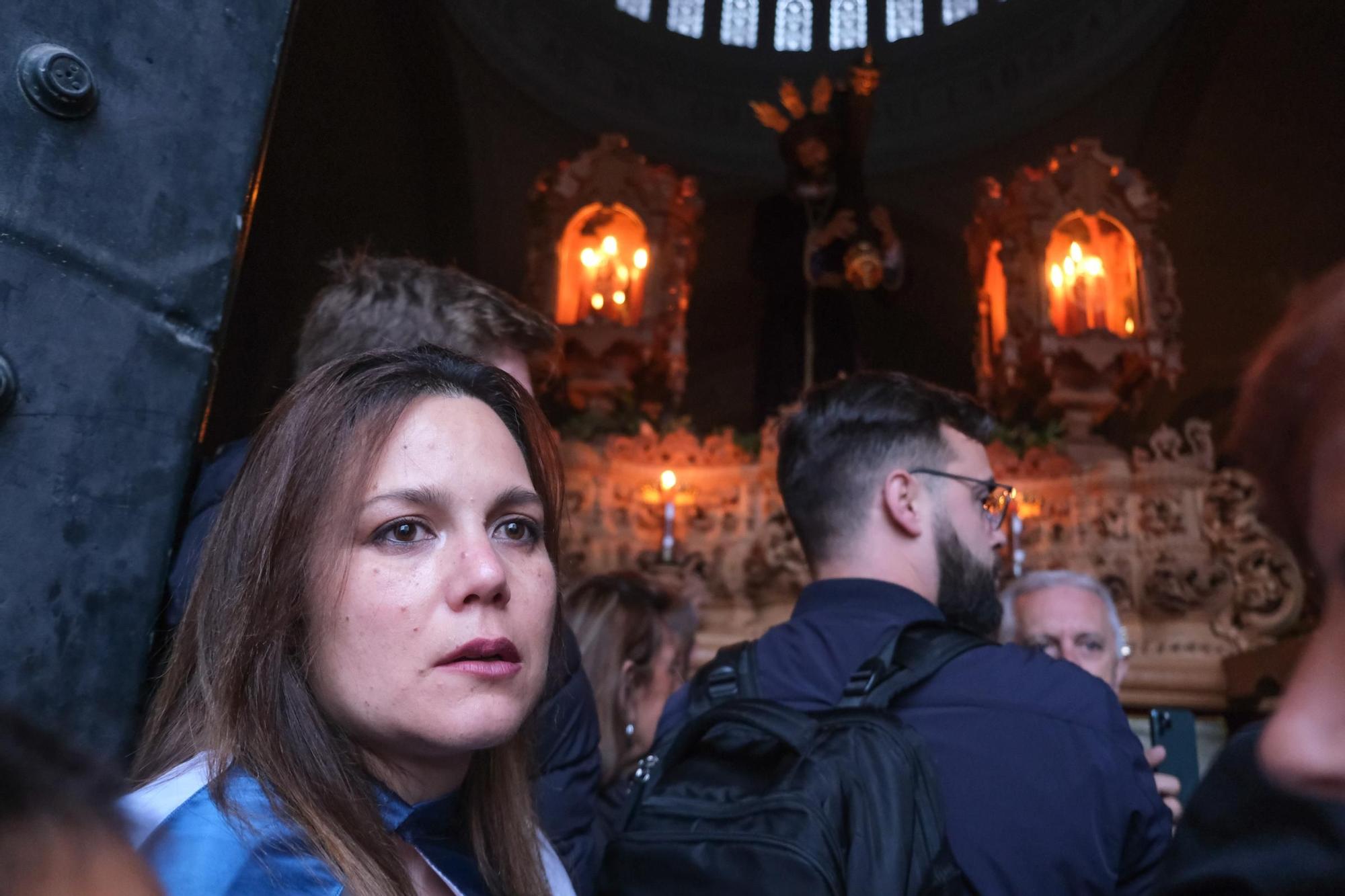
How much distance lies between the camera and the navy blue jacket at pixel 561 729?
1598 millimetres

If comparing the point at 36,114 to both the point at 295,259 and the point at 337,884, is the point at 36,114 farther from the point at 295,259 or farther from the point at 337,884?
the point at 295,259

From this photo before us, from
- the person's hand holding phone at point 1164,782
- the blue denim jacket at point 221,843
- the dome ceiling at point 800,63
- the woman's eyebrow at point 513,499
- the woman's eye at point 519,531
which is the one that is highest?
the dome ceiling at point 800,63

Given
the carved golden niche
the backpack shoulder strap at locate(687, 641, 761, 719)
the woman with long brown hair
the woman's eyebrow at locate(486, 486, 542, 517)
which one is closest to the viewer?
the woman's eyebrow at locate(486, 486, 542, 517)

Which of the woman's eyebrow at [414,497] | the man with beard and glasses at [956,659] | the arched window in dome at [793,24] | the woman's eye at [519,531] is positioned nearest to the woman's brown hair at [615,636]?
the man with beard and glasses at [956,659]

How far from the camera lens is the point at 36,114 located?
4.15ft

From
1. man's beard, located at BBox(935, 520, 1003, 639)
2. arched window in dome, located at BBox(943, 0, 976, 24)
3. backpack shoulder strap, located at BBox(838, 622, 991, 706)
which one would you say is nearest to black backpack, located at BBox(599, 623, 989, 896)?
backpack shoulder strap, located at BBox(838, 622, 991, 706)

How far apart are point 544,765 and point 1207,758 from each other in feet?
9.31

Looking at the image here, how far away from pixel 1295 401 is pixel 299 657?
938 millimetres

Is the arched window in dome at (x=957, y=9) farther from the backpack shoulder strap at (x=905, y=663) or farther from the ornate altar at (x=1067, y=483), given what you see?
the backpack shoulder strap at (x=905, y=663)

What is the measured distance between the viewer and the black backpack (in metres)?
1.29

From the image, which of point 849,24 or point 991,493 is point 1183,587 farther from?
point 849,24

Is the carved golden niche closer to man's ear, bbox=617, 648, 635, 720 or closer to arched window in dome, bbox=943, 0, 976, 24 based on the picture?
man's ear, bbox=617, 648, 635, 720

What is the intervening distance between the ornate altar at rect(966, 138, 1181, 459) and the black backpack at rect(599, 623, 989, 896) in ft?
15.9

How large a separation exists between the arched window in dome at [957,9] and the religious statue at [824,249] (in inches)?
131
